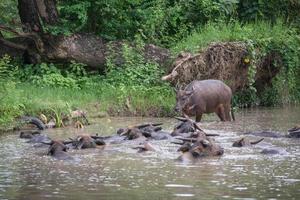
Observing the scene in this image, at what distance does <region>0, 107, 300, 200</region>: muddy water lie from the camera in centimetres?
887

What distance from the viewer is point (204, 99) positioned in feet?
56.6

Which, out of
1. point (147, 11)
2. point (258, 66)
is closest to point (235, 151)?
point (258, 66)

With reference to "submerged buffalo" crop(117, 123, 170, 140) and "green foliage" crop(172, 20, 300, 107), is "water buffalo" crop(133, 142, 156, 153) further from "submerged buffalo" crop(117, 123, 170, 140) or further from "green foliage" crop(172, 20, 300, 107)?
"green foliage" crop(172, 20, 300, 107)

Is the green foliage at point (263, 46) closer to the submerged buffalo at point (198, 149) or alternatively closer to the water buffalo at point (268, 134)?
the water buffalo at point (268, 134)

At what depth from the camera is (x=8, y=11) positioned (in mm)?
26453

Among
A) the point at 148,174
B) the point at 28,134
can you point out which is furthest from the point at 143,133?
the point at 148,174

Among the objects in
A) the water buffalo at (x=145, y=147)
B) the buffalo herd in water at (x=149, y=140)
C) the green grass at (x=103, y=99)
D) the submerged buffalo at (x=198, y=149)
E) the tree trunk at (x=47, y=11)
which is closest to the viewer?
the submerged buffalo at (x=198, y=149)

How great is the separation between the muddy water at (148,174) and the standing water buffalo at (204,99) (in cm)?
302

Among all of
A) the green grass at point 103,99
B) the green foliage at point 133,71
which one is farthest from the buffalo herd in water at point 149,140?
the green foliage at point 133,71

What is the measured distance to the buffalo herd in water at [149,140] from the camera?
11820 millimetres

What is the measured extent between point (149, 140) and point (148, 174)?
3488 millimetres

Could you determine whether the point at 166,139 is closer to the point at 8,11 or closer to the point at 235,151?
the point at 235,151

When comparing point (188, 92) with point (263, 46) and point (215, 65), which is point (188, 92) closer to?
point (215, 65)

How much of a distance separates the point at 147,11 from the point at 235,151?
11.5 metres
